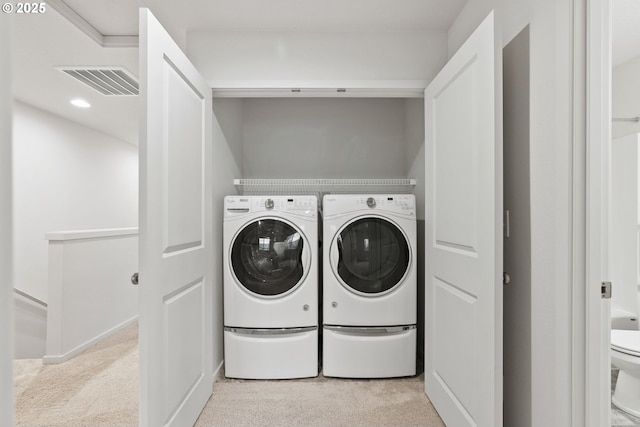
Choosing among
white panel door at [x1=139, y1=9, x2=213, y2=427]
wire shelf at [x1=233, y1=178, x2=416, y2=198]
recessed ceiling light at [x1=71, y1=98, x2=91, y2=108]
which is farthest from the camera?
recessed ceiling light at [x1=71, y1=98, x2=91, y2=108]

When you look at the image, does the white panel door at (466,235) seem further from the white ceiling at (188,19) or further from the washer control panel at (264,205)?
the washer control panel at (264,205)

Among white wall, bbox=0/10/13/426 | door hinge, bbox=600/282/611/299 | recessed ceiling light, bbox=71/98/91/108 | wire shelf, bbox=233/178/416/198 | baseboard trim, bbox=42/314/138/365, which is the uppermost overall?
recessed ceiling light, bbox=71/98/91/108

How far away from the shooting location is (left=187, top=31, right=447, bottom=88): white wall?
7.71 feet

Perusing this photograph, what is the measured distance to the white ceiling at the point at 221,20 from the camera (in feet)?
6.72

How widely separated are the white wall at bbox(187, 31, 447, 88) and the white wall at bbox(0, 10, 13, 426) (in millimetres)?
1998

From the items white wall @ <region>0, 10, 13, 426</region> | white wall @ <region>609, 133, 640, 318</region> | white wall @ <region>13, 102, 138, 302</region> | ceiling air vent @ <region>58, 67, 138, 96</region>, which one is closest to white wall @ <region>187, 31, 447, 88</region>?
ceiling air vent @ <region>58, 67, 138, 96</region>

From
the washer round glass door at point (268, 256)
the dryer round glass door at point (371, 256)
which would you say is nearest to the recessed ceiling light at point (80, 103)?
the washer round glass door at point (268, 256)

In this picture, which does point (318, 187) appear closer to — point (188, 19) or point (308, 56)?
point (308, 56)

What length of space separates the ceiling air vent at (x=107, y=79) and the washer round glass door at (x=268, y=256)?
167cm

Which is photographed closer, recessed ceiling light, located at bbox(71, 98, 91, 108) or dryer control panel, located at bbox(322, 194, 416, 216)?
dryer control panel, located at bbox(322, 194, 416, 216)

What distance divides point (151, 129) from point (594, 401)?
1.78m

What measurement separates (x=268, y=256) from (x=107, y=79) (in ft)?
6.78

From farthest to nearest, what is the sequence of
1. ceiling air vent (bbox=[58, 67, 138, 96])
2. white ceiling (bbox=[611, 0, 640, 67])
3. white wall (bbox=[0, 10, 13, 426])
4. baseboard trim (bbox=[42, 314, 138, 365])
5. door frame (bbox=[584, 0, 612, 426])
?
ceiling air vent (bbox=[58, 67, 138, 96]), baseboard trim (bbox=[42, 314, 138, 365]), white ceiling (bbox=[611, 0, 640, 67]), door frame (bbox=[584, 0, 612, 426]), white wall (bbox=[0, 10, 13, 426])

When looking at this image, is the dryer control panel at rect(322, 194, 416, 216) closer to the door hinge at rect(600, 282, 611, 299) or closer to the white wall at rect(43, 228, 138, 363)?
the door hinge at rect(600, 282, 611, 299)
